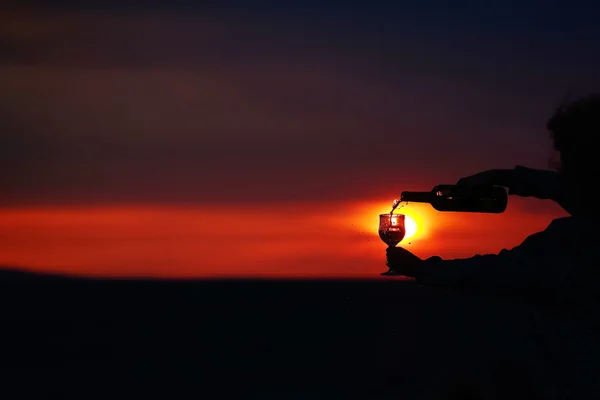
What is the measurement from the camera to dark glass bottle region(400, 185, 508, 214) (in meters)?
5.02

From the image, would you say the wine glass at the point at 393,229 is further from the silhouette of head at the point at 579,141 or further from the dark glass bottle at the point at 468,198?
the silhouette of head at the point at 579,141

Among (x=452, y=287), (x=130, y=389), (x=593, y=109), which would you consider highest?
(x=593, y=109)

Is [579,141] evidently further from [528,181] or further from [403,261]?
[403,261]

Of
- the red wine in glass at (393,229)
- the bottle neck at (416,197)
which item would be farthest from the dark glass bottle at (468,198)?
the red wine in glass at (393,229)

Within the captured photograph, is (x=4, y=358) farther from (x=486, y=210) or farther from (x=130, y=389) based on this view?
(x=486, y=210)

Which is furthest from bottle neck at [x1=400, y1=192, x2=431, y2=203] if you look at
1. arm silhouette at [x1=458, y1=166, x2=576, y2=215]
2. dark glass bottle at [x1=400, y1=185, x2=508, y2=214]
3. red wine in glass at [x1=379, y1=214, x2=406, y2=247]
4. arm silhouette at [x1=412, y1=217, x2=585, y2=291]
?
arm silhouette at [x1=412, y1=217, x2=585, y2=291]

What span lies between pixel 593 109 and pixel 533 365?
1.18m

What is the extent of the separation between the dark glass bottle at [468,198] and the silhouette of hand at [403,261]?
0.60 meters

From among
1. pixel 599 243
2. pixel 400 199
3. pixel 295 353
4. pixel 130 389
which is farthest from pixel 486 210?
pixel 295 353

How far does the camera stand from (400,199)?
5430 mm

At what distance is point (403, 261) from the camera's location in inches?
176

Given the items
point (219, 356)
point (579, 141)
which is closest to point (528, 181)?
point (579, 141)

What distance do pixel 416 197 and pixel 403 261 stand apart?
0.98m

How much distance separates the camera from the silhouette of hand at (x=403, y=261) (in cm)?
440
